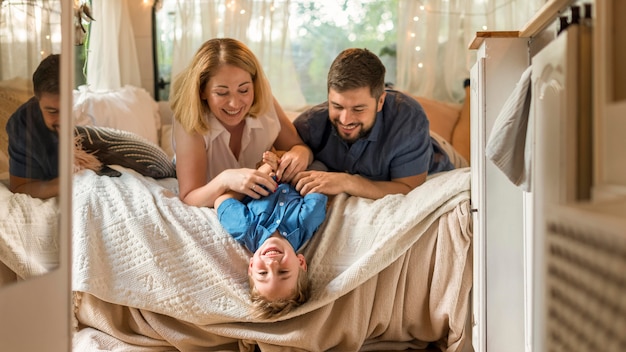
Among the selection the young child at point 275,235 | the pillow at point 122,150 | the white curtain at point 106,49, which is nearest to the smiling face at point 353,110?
the young child at point 275,235

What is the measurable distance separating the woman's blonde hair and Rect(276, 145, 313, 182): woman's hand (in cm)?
27

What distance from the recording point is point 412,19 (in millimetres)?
3180

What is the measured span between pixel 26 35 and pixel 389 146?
1.33m

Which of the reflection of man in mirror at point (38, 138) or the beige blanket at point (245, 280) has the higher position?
the reflection of man in mirror at point (38, 138)

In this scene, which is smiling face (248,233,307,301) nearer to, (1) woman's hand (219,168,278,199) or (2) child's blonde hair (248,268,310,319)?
(2) child's blonde hair (248,268,310,319)

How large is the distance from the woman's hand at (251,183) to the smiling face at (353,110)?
0.29 metres

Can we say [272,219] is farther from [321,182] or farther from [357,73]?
[357,73]

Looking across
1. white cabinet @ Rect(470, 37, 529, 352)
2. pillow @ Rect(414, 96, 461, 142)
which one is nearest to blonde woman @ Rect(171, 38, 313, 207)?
white cabinet @ Rect(470, 37, 529, 352)

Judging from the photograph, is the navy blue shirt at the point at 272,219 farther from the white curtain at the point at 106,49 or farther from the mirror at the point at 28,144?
the white curtain at the point at 106,49

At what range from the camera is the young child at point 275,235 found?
1.83 metres

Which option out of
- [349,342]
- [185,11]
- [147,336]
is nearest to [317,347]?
[349,342]

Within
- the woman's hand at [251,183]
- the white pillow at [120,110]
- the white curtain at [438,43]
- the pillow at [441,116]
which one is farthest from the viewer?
the white curtain at [438,43]

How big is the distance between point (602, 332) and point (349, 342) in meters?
1.27

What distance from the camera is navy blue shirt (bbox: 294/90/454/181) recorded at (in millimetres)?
2162
